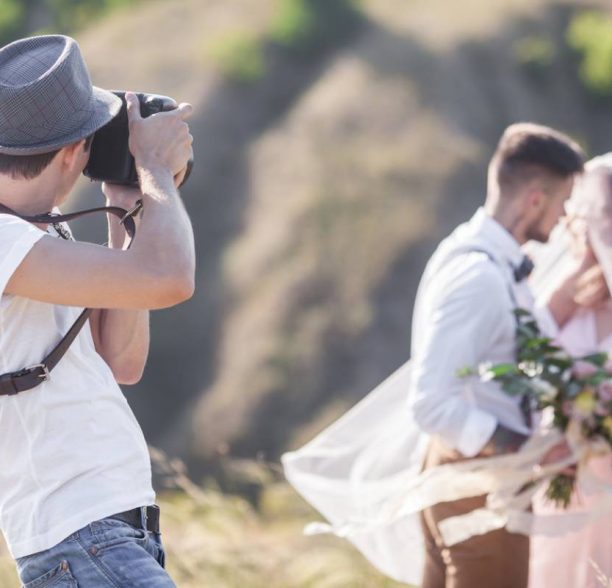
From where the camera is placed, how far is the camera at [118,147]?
2.73m

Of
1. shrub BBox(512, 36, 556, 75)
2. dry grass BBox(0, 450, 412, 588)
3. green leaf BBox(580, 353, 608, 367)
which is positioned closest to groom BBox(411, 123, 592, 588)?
green leaf BBox(580, 353, 608, 367)

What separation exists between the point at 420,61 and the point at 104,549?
30437 millimetres

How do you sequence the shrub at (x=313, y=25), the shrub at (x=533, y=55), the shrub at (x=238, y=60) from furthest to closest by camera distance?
1. the shrub at (x=313, y=25)
2. the shrub at (x=238, y=60)
3. the shrub at (x=533, y=55)

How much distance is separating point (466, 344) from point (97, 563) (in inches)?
69.3

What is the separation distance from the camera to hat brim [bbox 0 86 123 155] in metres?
2.60

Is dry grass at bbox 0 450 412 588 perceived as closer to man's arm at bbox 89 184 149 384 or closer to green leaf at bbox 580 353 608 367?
green leaf at bbox 580 353 608 367

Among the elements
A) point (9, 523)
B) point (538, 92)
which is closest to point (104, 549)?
point (9, 523)

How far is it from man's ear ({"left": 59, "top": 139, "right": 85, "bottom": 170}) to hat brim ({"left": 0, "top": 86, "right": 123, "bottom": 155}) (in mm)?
33

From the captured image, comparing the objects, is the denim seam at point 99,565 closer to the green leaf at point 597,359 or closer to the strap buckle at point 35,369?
the strap buckle at point 35,369

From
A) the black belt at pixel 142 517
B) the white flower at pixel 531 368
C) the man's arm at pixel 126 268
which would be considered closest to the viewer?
the man's arm at pixel 126 268

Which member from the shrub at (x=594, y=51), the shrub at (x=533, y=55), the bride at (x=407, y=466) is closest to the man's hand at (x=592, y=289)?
the bride at (x=407, y=466)

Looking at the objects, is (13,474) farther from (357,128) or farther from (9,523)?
(357,128)

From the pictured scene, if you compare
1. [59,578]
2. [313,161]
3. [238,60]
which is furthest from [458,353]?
[238,60]

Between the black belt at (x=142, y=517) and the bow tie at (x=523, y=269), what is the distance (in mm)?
1889
